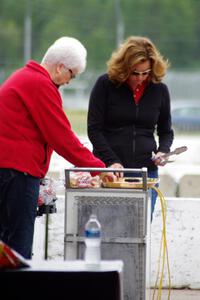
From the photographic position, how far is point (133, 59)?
7164 mm

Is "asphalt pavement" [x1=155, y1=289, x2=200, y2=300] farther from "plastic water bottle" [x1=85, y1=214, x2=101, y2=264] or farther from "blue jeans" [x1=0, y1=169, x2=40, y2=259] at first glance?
"plastic water bottle" [x1=85, y1=214, x2=101, y2=264]

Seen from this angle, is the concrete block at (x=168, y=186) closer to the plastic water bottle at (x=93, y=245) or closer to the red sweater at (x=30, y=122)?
the red sweater at (x=30, y=122)

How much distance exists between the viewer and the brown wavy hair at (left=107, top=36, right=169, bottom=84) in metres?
7.17

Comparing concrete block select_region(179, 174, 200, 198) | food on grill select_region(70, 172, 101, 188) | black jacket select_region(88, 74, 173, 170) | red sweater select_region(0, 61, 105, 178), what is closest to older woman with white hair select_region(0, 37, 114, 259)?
red sweater select_region(0, 61, 105, 178)

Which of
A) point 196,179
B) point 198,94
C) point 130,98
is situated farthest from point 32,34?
point 130,98

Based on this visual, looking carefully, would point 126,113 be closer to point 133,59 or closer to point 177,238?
point 133,59

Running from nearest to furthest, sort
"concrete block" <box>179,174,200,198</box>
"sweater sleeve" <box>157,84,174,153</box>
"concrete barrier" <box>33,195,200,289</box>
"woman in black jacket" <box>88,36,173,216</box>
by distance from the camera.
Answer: "woman in black jacket" <box>88,36,173,216</box> → "sweater sleeve" <box>157,84,174,153</box> → "concrete barrier" <box>33,195,200,289</box> → "concrete block" <box>179,174,200,198</box>

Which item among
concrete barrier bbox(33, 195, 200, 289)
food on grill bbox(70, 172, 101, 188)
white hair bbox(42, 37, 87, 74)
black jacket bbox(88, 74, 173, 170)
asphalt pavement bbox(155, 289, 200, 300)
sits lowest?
asphalt pavement bbox(155, 289, 200, 300)

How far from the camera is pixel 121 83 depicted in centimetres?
735

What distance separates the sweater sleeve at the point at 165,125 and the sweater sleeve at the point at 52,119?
49.7 inches

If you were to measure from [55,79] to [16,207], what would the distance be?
0.84 metres

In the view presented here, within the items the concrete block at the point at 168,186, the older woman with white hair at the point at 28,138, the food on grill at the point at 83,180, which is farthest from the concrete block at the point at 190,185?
the older woman with white hair at the point at 28,138

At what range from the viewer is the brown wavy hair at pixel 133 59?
7.17m

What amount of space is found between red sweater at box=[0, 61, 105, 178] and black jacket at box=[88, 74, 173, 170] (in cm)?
91
